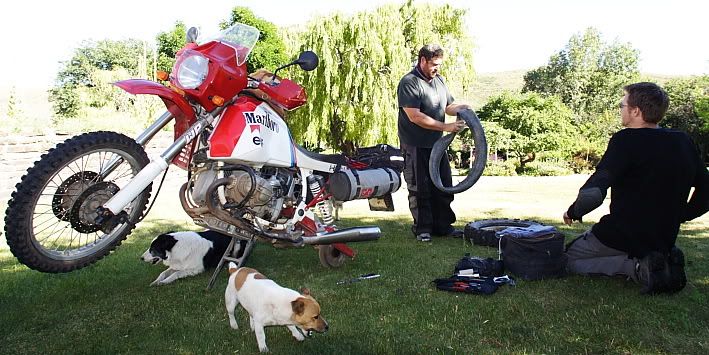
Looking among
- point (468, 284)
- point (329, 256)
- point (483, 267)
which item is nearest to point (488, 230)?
point (483, 267)

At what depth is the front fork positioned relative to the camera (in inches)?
114

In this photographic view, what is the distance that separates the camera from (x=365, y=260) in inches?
182

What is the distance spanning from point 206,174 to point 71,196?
83cm

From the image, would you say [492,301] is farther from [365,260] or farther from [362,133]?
[362,133]

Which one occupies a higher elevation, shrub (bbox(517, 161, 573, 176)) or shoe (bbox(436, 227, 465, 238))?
shoe (bbox(436, 227, 465, 238))

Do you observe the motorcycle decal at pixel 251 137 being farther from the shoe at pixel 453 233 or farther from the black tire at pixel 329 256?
the shoe at pixel 453 233

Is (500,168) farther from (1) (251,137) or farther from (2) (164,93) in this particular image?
(2) (164,93)

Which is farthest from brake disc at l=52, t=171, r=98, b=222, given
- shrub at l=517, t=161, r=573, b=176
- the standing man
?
shrub at l=517, t=161, r=573, b=176

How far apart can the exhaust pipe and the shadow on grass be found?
0.31 metres

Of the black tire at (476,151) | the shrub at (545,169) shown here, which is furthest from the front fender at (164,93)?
the shrub at (545,169)

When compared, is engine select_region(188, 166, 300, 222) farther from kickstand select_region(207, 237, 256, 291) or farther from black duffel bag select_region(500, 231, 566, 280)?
black duffel bag select_region(500, 231, 566, 280)

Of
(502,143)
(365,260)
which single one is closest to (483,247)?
(365,260)

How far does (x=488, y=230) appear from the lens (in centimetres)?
525

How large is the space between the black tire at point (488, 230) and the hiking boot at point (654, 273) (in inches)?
67.5
